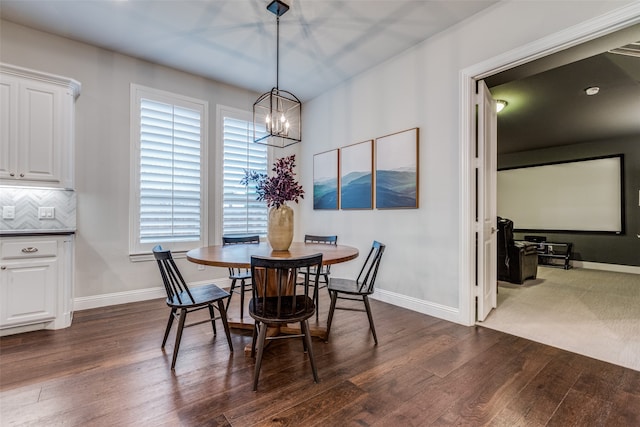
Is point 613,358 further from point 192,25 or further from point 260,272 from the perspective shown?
point 192,25

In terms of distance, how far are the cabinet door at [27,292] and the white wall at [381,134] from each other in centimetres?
58

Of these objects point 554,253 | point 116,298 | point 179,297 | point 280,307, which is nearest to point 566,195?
point 554,253

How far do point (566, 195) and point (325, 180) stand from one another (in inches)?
229

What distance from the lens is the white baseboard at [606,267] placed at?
18.5ft

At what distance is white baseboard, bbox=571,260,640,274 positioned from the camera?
5.64 meters

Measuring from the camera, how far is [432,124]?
3.12 metres

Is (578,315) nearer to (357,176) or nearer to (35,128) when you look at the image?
(357,176)

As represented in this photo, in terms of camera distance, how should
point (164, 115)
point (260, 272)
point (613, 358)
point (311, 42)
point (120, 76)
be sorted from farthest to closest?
point (164, 115) < point (120, 76) < point (311, 42) < point (260, 272) < point (613, 358)

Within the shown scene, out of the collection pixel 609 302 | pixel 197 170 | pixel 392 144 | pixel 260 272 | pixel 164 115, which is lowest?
pixel 609 302

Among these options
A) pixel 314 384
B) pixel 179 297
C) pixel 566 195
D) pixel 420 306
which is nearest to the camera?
pixel 314 384

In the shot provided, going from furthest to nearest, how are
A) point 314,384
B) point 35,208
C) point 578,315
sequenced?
point 578,315 → point 35,208 → point 314,384

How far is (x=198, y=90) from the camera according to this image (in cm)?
404

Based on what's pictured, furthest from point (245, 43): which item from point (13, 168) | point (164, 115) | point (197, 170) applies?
point (13, 168)

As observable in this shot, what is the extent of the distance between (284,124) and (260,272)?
4.77 ft
